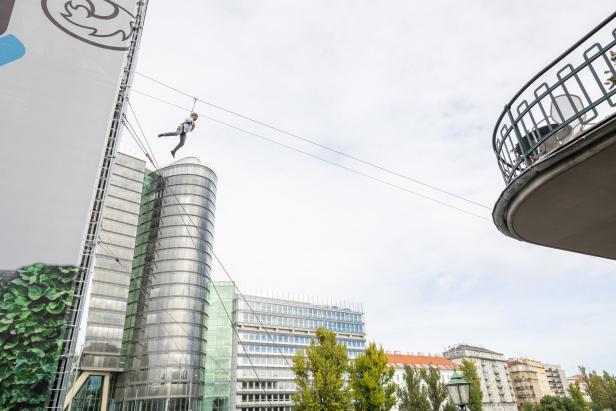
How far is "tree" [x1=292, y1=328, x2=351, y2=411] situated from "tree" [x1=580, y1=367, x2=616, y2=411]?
41.0 metres

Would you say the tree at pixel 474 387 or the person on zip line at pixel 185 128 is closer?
the person on zip line at pixel 185 128

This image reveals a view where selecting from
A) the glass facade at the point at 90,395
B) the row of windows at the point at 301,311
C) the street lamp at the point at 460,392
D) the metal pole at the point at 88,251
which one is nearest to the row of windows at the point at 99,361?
the glass facade at the point at 90,395

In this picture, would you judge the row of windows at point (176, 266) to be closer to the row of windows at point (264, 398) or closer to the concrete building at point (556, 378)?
the row of windows at point (264, 398)

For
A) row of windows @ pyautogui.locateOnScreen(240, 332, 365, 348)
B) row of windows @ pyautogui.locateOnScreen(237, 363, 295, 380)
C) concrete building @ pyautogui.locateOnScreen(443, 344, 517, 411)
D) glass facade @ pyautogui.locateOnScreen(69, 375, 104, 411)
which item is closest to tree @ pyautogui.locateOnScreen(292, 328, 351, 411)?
glass facade @ pyautogui.locateOnScreen(69, 375, 104, 411)

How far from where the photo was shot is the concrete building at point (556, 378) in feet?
454

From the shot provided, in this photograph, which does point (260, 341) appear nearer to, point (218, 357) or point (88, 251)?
point (218, 357)

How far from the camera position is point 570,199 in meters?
5.24

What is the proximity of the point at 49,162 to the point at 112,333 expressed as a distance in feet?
150

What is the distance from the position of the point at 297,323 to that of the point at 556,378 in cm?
11633

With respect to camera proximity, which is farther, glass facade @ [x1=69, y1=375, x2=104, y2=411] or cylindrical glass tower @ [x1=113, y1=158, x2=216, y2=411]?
cylindrical glass tower @ [x1=113, y1=158, x2=216, y2=411]

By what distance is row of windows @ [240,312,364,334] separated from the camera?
78.5 metres

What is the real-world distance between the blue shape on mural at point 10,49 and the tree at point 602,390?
68942 millimetres

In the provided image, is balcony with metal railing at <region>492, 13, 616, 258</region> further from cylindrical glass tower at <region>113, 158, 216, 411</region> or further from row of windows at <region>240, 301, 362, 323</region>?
row of windows at <region>240, 301, 362, 323</region>

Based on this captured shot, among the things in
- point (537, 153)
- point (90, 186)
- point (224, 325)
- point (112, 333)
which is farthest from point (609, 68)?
point (224, 325)
